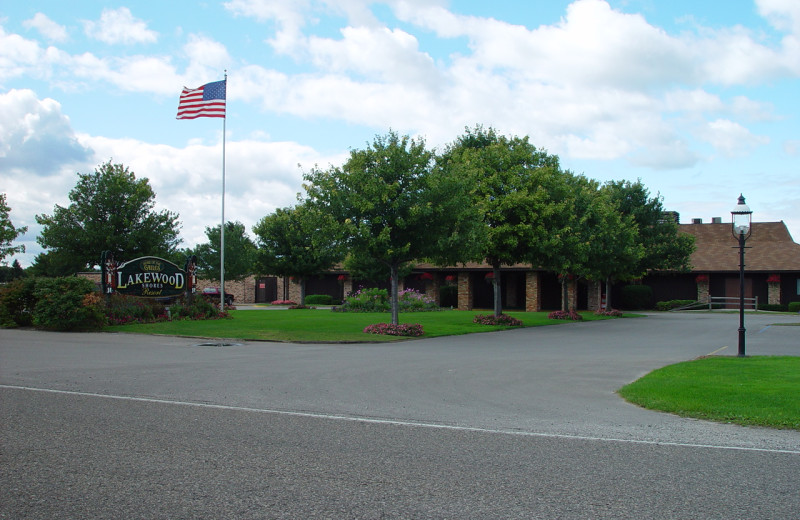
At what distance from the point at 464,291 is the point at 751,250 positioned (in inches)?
840

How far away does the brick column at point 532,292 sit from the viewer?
144 feet

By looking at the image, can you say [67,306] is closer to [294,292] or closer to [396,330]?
[396,330]

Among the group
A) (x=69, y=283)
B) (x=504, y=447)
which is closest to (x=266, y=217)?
(x=69, y=283)

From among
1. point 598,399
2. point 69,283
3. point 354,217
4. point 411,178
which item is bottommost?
point 598,399

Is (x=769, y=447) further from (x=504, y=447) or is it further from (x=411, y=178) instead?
(x=411, y=178)

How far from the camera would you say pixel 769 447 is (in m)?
6.67

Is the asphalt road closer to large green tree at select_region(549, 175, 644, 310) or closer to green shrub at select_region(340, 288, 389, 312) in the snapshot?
large green tree at select_region(549, 175, 644, 310)

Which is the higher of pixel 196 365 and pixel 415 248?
pixel 415 248

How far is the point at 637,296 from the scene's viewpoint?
150 ft

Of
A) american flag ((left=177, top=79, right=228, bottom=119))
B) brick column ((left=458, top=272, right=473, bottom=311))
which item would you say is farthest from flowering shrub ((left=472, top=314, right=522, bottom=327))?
brick column ((left=458, top=272, right=473, bottom=311))

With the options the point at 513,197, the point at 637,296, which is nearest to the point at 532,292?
the point at 637,296

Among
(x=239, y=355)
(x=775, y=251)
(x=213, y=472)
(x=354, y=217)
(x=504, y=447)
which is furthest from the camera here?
(x=775, y=251)

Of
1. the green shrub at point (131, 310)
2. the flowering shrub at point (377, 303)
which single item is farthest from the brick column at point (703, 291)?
the green shrub at point (131, 310)

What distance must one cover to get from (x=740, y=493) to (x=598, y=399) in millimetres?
4720
